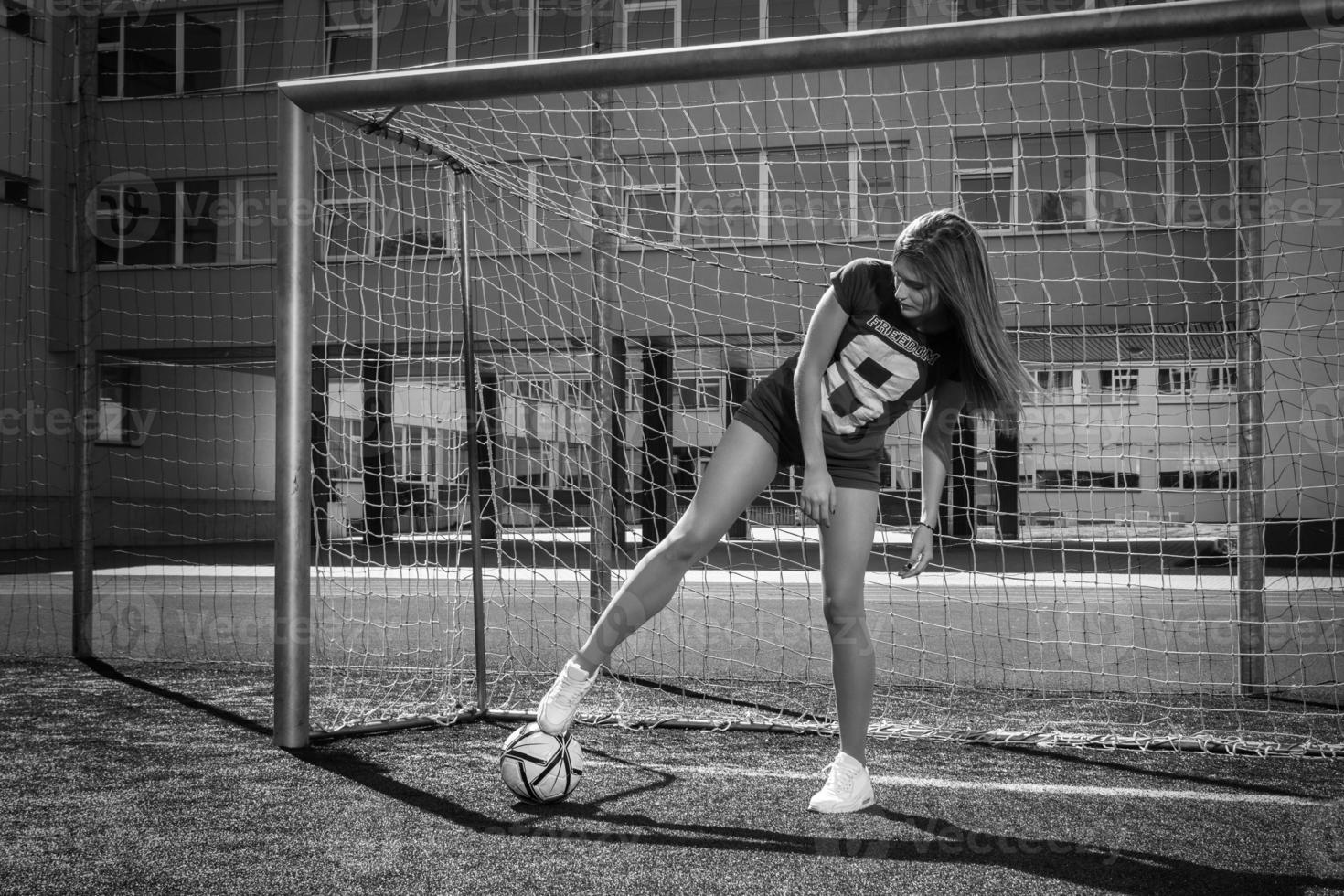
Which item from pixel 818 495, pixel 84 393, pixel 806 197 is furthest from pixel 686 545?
pixel 806 197

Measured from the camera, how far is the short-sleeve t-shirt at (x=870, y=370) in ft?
9.14

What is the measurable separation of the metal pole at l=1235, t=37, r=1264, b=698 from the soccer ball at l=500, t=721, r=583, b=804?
3.03m

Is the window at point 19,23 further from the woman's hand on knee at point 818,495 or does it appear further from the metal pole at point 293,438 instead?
the woman's hand on knee at point 818,495

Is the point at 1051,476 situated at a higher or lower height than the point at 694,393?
lower

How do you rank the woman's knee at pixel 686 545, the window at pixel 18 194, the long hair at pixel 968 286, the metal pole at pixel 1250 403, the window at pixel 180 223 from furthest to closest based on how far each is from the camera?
the window at pixel 180 223, the window at pixel 18 194, the metal pole at pixel 1250 403, the woman's knee at pixel 686 545, the long hair at pixel 968 286

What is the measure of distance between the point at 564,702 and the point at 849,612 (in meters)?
0.76

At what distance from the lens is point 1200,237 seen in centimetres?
1045

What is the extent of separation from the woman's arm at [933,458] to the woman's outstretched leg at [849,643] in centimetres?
14

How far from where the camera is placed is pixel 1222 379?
8281 millimetres

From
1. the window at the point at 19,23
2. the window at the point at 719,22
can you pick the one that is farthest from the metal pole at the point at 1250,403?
the window at the point at 19,23

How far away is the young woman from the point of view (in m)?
2.70

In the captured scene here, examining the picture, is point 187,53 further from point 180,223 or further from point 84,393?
point 84,393

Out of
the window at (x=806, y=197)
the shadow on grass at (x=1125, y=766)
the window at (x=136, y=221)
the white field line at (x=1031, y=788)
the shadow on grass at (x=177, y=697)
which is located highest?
the window at (x=136, y=221)

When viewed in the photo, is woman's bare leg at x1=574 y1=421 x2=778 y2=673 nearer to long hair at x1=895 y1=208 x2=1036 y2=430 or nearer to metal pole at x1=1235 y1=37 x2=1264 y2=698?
long hair at x1=895 y1=208 x2=1036 y2=430
